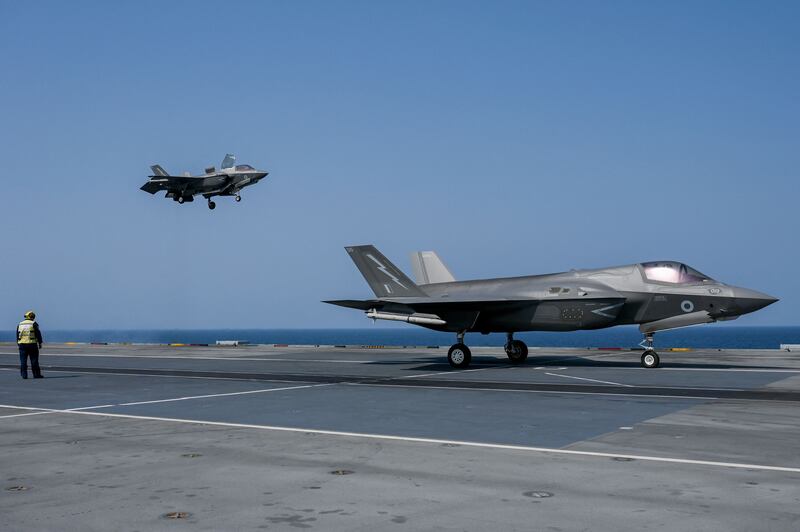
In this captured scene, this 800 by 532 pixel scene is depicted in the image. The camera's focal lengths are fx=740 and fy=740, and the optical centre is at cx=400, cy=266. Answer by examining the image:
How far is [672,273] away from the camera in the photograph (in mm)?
24297

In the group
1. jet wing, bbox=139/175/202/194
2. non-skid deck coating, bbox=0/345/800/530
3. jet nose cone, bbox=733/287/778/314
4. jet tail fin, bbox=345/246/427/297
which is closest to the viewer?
non-skid deck coating, bbox=0/345/800/530

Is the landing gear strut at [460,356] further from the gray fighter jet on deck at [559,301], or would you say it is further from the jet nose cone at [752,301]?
the jet nose cone at [752,301]

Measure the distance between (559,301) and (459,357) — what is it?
409 cm

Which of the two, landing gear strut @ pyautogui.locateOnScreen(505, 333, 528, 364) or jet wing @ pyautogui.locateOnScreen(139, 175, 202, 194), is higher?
jet wing @ pyautogui.locateOnScreen(139, 175, 202, 194)

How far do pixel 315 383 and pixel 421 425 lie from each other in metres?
8.97

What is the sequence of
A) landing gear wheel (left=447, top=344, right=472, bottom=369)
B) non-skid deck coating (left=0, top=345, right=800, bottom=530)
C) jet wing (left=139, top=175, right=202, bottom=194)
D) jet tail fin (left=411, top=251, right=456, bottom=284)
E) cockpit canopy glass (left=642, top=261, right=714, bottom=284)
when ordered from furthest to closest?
jet wing (left=139, top=175, right=202, bottom=194) < jet tail fin (left=411, top=251, right=456, bottom=284) < landing gear wheel (left=447, top=344, right=472, bottom=369) < cockpit canopy glass (left=642, top=261, right=714, bottom=284) < non-skid deck coating (left=0, top=345, right=800, bottom=530)

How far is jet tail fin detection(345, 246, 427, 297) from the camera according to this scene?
29.0 m

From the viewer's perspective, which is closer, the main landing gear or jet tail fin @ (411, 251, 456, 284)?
the main landing gear

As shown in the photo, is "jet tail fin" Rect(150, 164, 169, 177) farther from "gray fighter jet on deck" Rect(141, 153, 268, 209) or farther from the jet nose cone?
the jet nose cone

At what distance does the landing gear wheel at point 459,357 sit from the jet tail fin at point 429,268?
460cm

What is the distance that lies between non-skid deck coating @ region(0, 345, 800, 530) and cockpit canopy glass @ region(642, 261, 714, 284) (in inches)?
140

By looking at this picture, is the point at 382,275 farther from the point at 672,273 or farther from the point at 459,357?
the point at 672,273

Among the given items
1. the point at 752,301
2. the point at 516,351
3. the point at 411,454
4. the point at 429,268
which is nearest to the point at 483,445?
the point at 411,454

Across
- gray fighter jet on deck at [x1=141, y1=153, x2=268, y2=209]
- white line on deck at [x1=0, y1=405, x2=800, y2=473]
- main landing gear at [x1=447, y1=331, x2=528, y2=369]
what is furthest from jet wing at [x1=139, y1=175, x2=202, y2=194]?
white line on deck at [x1=0, y1=405, x2=800, y2=473]
